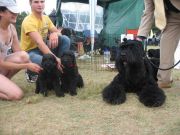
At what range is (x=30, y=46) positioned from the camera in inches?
199

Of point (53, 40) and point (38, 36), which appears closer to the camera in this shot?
point (38, 36)

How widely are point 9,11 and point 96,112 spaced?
156cm

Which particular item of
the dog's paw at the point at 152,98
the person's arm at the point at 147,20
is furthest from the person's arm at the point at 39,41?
the dog's paw at the point at 152,98

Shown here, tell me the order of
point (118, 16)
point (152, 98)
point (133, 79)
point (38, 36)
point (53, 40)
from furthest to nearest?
point (118, 16) < point (53, 40) < point (38, 36) < point (133, 79) < point (152, 98)

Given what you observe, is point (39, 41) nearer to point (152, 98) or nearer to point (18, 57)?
point (18, 57)

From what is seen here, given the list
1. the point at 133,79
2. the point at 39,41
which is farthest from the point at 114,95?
the point at 39,41

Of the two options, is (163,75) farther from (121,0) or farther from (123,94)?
(121,0)

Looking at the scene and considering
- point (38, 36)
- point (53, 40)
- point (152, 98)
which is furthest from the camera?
point (53, 40)

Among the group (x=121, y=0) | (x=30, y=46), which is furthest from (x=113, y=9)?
(x=30, y=46)

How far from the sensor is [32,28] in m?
4.66

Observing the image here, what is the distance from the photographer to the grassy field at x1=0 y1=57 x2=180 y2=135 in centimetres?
297

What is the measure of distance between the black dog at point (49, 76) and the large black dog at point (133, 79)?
597 millimetres

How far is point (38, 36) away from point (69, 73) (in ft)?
2.44

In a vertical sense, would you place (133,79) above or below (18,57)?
below
